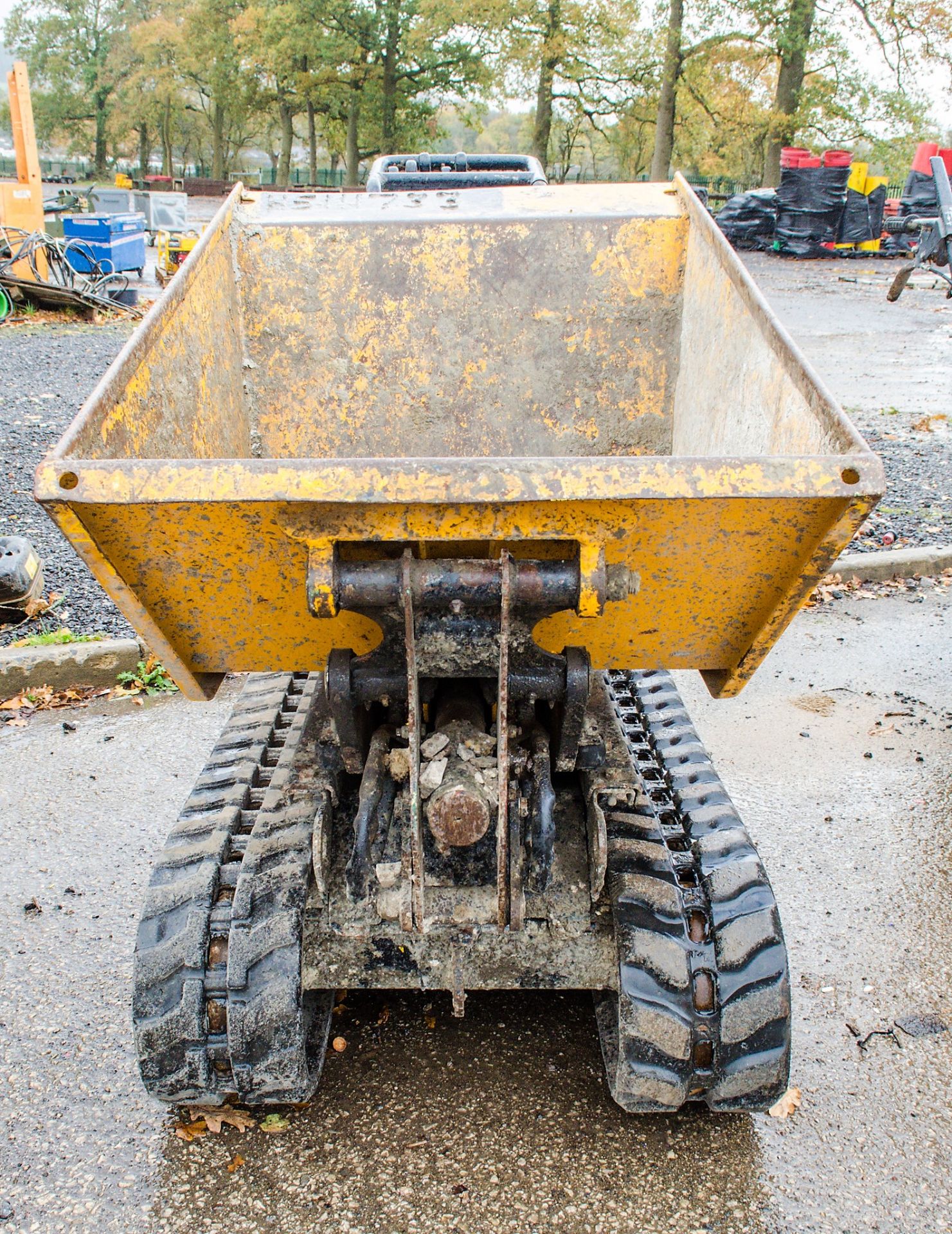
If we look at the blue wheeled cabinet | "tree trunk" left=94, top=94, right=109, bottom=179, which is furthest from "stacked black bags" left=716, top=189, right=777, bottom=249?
"tree trunk" left=94, top=94, right=109, bottom=179

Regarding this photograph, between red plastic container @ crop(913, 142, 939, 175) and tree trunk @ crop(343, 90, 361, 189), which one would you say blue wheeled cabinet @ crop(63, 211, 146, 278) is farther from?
tree trunk @ crop(343, 90, 361, 189)

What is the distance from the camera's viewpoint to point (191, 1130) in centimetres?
248

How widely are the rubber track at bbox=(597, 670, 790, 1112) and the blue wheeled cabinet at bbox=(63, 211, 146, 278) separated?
1635 cm

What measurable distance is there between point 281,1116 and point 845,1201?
54.3 inches

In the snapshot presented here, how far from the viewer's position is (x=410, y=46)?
35969 millimetres

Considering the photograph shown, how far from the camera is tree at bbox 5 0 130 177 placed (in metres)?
61.9

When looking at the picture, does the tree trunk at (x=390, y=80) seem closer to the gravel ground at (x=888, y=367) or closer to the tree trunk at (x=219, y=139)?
the tree trunk at (x=219, y=139)

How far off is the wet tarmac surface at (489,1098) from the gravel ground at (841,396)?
241 centimetres

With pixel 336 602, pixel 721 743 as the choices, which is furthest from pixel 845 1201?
pixel 721 743

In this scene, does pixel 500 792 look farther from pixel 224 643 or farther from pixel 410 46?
pixel 410 46

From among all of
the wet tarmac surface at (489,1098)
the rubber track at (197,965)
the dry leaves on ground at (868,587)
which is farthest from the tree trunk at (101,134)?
the rubber track at (197,965)

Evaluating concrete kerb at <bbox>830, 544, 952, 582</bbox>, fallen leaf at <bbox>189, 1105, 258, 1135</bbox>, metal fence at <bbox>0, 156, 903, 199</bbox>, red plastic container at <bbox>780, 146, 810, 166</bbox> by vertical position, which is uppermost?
metal fence at <bbox>0, 156, 903, 199</bbox>

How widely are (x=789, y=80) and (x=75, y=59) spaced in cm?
5191

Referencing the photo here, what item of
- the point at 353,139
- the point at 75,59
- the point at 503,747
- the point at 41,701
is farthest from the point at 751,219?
the point at 75,59
